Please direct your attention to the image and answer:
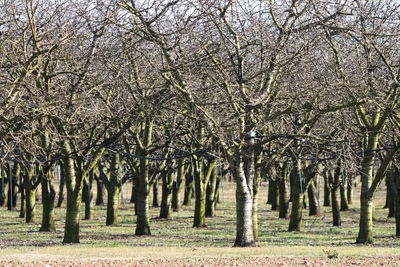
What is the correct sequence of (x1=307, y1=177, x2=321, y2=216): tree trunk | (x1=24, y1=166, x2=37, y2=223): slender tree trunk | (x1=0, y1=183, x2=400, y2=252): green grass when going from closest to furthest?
(x1=0, y1=183, x2=400, y2=252): green grass < (x1=24, y1=166, x2=37, y2=223): slender tree trunk < (x1=307, y1=177, x2=321, y2=216): tree trunk

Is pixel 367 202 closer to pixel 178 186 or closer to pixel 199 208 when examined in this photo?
pixel 199 208

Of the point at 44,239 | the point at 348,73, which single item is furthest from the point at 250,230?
the point at 44,239

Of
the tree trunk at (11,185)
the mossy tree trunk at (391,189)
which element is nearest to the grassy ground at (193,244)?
the mossy tree trunk at (391,189)

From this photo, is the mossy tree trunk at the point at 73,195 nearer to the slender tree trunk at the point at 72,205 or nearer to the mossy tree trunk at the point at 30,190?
the slender tree trunk at the point at 72,205

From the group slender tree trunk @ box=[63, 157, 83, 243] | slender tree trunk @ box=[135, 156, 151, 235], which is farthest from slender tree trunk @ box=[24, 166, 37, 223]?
slender tree trunk @ box=[63, 157, 83, 243]

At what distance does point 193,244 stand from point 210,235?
4.51 m

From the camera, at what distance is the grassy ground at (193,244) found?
16.0 meters

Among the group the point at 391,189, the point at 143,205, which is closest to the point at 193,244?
the point at 143,205

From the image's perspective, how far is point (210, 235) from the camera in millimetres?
28688

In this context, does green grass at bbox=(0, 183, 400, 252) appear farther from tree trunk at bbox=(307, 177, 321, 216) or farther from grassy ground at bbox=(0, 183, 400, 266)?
tree trunk at bbox=(307, 177, 321, 216)

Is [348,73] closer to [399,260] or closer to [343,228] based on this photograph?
[399,260]

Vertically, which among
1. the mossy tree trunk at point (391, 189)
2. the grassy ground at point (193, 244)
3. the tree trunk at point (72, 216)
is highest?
the mossy tree trunk at point (391, 189)

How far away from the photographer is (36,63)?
20.8m

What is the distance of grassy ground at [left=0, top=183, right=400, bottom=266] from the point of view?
1602 cm
